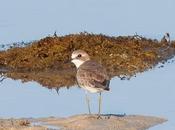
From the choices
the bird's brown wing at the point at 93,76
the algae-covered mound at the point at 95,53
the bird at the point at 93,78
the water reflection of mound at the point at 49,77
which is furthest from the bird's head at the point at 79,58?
the algae-covered mound at the point at 95,53

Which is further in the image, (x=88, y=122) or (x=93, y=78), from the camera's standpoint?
(x=93, y=78)

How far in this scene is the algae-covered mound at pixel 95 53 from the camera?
659 inches

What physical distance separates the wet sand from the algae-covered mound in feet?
11.3

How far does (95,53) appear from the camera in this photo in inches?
682

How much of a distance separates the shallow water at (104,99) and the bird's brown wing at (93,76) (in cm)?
73

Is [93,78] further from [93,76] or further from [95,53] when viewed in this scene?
[95,53]

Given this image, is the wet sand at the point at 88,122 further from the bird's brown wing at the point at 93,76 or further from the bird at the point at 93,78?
the bird's brown wing at the point at 93,76

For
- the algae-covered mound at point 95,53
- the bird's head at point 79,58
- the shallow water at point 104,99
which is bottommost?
the shallow water at point 104,99

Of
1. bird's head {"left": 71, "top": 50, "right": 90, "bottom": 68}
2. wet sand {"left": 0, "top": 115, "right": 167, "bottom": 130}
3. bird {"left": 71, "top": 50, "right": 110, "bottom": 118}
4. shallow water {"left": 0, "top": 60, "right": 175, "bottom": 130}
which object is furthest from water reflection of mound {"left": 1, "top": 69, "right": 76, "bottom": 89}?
wet sand {"left": 0, "top": 115, "right": 167, "bottom": 130}

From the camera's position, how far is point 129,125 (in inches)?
494

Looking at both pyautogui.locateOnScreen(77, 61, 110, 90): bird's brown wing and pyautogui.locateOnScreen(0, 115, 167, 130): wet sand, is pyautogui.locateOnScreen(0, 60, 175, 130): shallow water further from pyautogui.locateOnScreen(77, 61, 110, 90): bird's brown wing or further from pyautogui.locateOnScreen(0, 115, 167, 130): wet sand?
pyautogui.locateOnScreen(77, 61, 110, 90): bird's brown wing

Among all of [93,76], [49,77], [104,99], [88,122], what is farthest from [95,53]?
[88,122]

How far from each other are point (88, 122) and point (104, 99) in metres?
1.57

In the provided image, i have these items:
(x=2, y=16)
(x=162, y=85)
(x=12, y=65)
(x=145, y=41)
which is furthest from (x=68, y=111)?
(x=2, y=16)
